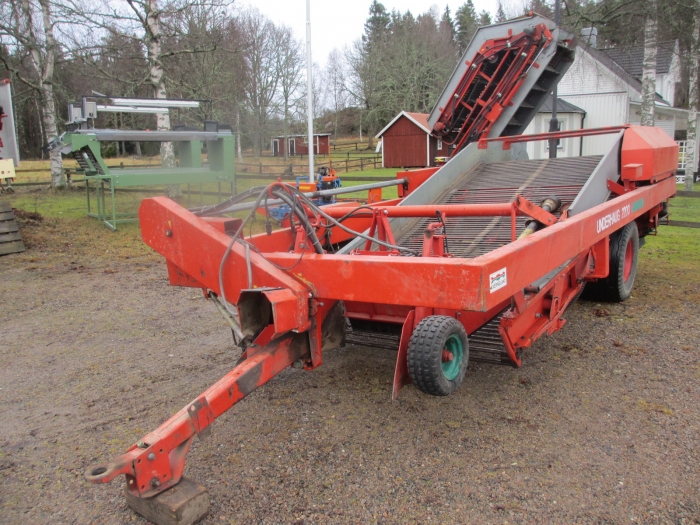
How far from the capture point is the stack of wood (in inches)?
362

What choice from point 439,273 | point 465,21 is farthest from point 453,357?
Answer: point 465,21

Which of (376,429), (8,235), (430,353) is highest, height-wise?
(430,353)

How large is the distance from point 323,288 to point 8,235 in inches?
325

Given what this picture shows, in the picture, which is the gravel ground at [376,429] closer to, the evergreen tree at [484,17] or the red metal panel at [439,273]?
the red metal panel at [439,273]

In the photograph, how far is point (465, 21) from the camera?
6950 centimetres

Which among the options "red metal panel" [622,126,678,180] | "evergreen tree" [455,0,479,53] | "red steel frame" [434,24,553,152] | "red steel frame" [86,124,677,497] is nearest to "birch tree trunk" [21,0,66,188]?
"red steel frame" [434,24,553,152]

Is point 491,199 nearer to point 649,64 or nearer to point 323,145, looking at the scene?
point 649,64

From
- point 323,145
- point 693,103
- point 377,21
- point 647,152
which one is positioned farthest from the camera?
point 377,21

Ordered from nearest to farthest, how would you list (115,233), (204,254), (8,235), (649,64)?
(204,254)
(8,235)
(115,233)
(649,64)

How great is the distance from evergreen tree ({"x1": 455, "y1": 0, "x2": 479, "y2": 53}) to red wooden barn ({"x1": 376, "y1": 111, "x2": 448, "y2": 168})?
117 feet

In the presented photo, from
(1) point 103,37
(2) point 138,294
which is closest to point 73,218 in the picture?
(1) point 103,37

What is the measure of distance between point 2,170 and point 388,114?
129ft

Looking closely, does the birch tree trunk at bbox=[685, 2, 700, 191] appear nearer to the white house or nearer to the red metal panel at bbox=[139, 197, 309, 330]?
the white house

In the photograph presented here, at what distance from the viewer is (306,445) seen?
3.21m
